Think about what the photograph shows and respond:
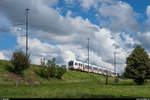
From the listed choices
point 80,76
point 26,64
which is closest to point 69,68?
point 80,76

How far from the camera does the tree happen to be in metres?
44.1

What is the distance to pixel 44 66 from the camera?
181 feet

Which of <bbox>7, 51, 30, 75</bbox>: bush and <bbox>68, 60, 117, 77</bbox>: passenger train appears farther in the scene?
<bbox>68, 60, 117, 77</bbox>: passenger train

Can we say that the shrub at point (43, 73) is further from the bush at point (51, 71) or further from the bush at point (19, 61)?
the bush at point (19, 61)

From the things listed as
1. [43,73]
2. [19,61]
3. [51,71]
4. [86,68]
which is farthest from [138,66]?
[86,68]

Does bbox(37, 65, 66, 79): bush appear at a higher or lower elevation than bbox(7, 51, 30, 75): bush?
lower

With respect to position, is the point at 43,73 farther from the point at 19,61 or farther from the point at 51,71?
the point at 19,61

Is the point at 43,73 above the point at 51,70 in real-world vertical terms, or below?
below

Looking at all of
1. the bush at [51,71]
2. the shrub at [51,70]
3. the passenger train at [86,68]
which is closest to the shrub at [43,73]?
the bush at [51,71]

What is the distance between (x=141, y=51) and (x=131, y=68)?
4.78m

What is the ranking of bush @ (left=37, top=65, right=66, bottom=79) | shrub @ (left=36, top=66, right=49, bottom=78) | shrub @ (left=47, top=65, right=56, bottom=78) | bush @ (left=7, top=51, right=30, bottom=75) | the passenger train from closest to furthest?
bush @ (left=7, top=51, right=30, bottom=75) → shrub @ (left=36, top=66, right=49, bottom=78) → bush @ (left=37, top=65, right=66, bottom=79) → shrub @ (left=47, top=65, right=56, bottom=78) → the passenger train

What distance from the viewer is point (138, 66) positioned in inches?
1767

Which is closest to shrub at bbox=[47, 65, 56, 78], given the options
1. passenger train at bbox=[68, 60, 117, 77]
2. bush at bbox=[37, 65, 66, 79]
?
bush at bbox=[37, 65, 66, 79]

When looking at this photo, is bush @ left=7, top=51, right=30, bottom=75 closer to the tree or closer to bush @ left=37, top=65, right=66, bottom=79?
bush @ left=37, top=65, right=66, bottom=79
